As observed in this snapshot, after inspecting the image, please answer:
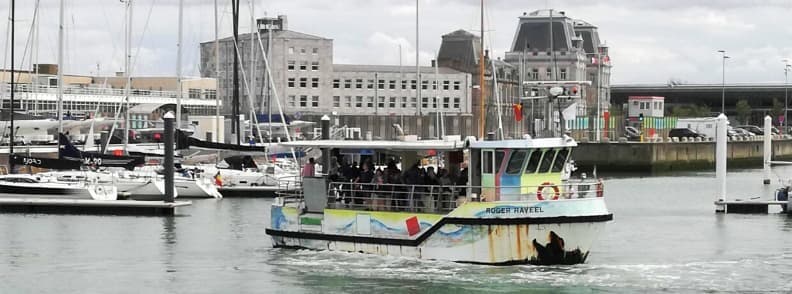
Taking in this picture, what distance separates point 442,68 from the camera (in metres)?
153

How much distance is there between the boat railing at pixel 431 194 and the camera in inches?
1383

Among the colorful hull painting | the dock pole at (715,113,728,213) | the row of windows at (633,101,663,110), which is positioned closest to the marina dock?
the colorful hull painting

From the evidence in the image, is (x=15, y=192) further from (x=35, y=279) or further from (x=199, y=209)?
(x=35, y=279)

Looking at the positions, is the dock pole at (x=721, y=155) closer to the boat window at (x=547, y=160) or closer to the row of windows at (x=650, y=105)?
the boat window at (x=547, y=160)

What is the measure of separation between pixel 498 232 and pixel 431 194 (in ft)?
7.15

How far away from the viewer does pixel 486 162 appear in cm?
3575

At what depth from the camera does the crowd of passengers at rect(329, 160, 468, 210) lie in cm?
3638

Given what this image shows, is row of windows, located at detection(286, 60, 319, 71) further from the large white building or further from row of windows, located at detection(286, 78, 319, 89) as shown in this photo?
row of windows, located at detection(286, 78, 319, 89)

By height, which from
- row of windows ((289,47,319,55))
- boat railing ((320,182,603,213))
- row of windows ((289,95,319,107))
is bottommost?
boat railing ((320,182,603,213))

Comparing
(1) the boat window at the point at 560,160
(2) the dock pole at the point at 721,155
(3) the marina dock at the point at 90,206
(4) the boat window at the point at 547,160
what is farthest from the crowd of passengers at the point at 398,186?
(2) the dock pole at the point at 721,155

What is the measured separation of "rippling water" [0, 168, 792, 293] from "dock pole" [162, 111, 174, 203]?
110cm

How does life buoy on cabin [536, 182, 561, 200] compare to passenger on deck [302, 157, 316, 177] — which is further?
passenger on deck [302, 157, 316, 177]

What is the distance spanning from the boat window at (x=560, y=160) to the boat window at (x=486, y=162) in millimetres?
1634

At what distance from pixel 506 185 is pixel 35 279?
11642mm
